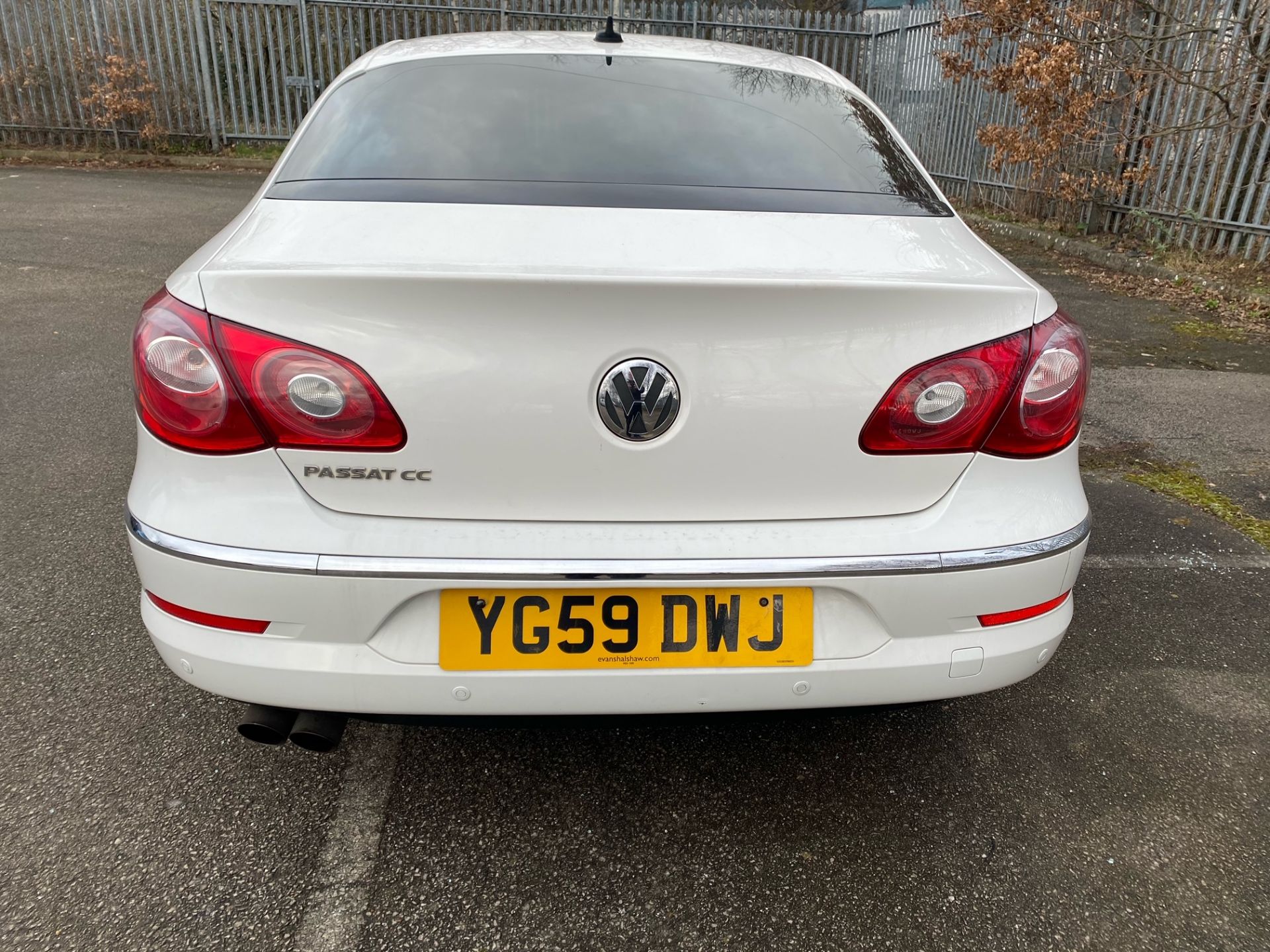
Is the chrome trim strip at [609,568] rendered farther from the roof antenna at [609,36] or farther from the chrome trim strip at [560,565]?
the roof antenna at [609,36]

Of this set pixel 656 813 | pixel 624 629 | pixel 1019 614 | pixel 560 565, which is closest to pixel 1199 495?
pixel 1019 614

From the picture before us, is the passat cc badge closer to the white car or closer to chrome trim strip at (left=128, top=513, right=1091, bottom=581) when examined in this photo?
the white car

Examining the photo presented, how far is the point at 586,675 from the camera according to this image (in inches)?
60.5

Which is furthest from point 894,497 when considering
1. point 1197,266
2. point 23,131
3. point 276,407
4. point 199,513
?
point 23,131

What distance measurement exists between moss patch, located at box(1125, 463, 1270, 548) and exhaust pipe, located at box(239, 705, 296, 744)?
3169 mm

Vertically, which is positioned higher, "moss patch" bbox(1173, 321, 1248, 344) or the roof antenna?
the roof antenna

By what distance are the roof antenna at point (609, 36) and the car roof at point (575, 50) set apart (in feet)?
0.07

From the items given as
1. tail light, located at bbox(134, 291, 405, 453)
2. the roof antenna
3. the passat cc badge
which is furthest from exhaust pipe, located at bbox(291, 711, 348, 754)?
the roof antenna

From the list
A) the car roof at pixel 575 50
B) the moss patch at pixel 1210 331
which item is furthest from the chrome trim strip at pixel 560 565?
the moss patch at pixel 1210 331

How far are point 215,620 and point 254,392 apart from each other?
1.30 feet

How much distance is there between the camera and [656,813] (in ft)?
6.26

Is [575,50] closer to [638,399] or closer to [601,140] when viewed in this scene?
[601,140]

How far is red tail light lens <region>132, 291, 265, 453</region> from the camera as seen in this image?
1497 millimetres

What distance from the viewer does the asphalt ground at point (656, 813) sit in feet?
5.38
